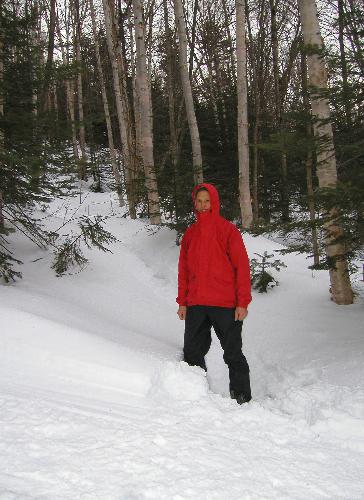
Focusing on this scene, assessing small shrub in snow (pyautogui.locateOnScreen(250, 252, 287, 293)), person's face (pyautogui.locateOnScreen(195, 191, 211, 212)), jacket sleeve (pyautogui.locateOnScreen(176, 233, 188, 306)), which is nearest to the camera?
person's face (pyautogui.locateOnScreen(195, 191, 211, 212))

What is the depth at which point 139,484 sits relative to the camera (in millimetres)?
2227

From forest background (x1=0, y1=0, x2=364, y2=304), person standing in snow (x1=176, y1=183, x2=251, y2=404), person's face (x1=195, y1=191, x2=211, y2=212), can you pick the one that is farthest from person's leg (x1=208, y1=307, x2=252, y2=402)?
forest background (x1=0, y1=0, x2=364, y2=304)

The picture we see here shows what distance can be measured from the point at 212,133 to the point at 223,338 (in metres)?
12.8

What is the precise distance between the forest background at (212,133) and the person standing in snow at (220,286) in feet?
3.89

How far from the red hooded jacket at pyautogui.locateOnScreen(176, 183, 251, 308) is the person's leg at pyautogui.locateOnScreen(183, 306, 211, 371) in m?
0.13

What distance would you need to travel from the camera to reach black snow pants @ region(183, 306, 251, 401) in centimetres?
404

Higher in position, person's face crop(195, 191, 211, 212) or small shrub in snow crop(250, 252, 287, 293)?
person's face crop(195, 191, 211, 212)

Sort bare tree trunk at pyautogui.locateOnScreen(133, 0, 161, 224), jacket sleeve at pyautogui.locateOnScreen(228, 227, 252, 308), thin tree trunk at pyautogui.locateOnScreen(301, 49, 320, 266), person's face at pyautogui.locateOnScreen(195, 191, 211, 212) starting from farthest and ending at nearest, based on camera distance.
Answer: bare tree trunk at pyautogui.locateOnScreen(133, 0, 161, 224) < thin tree trunk at pyautogui.locateOnScreen(301, 49, 320, 266) < person's face at pyautogui.locateOnScreen(195, 191, 211, 212) < jacket sleeve at pyautogui.locateOnScreen(228, 227, 252, 308)

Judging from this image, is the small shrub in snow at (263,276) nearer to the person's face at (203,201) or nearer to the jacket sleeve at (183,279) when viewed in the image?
the jacket sleeve at (183,279)

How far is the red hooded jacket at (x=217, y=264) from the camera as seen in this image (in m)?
4.02

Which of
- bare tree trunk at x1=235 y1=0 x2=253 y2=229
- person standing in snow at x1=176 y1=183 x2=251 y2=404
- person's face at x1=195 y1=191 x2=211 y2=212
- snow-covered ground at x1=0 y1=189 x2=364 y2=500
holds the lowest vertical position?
snow-covered ground at x1=0 y1=189 x2=364 y2=500

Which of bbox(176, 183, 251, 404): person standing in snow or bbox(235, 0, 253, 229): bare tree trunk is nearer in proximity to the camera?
bbox(176, 183, 251, 404): person standing in snow

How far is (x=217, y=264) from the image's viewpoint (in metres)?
4.06

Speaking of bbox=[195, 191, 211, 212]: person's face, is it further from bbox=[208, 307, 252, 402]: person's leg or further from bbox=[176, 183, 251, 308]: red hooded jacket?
bbox=[208, 307, 252, 402]: person's leg
